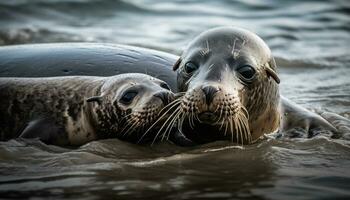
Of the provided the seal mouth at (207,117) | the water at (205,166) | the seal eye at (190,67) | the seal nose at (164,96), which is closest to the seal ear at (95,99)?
the water at (205,166)

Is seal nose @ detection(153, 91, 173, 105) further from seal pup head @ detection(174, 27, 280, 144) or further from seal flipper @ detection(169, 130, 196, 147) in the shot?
seal flipper @ detection(169, 130, 196, 147)

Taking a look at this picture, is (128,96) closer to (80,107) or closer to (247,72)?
(80,107)

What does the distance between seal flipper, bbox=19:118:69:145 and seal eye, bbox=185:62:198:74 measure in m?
0.98

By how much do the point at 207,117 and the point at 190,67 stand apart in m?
0.59

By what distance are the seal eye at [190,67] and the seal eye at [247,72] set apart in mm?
306

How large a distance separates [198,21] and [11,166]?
8.35 m

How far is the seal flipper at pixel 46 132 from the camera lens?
490 cm

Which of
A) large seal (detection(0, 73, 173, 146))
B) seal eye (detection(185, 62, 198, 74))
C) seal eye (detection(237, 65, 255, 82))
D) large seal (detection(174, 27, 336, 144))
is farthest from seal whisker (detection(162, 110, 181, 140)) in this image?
seal eye (detection(237, 65, 255, 82))

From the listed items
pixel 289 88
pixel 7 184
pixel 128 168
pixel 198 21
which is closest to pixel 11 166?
pixel 7 184

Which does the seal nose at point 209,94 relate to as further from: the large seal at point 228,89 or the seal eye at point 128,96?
the seal eye at point 128,96

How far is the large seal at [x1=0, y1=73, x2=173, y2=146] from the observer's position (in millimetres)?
4938

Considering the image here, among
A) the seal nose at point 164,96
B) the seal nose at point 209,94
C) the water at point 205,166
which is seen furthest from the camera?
the seal nose at point 164,96

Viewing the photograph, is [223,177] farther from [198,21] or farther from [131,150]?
[198,21]

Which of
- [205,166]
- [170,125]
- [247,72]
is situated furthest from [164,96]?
[205,166]
